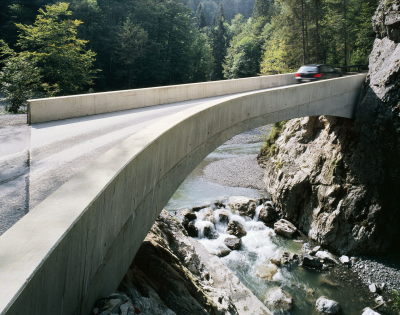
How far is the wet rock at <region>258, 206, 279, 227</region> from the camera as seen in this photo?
19.0 metres

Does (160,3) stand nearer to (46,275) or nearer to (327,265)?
(327,265)

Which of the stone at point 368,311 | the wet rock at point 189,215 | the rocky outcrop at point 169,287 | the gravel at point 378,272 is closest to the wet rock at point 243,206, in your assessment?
the wet rock at point 189,215

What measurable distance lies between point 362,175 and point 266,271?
23.2 ft

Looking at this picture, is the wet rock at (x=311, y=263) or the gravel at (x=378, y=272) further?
the wet rock at (x=311, y=263)

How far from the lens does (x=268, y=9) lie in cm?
8775

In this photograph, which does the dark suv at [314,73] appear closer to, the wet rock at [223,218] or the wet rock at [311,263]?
the wet rock at [223,218]

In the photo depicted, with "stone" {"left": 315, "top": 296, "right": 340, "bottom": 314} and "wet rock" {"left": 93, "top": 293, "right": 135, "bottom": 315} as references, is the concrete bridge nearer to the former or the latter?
"wet rock" {"left": 93, "top": 293, "right": 135, "bottom": 315}

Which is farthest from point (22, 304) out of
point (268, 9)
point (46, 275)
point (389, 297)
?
point (268, 9)

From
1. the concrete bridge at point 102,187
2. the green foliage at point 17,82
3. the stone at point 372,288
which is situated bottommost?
the stone at point 372,288

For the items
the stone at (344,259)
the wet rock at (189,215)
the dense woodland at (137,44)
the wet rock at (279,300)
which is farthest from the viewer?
the dense woodland at (137,44)

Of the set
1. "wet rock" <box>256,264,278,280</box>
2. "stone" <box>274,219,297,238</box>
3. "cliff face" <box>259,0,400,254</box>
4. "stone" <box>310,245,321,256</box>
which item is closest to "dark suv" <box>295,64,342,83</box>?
"cliff face" <box>259,0,400,254</box>

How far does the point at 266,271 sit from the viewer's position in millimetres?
14695

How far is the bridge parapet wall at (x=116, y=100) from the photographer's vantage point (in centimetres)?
1046

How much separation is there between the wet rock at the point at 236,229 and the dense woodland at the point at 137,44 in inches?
542
